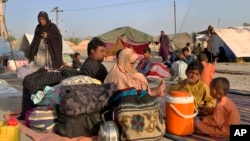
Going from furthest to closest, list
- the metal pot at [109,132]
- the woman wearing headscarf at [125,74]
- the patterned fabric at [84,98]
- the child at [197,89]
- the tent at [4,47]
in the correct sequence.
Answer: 1. the tent at [4,47]
2. the child at [197,89]
3. the woman wearing headscarf at [125,74]
4. the patterned fabric at [84,98]
5. the metal pot at [109,132]

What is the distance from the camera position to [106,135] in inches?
135

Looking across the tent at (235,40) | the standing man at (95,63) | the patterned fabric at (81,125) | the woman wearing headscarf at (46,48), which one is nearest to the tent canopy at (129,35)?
the tent at (235,40)

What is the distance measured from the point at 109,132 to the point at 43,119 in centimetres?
100

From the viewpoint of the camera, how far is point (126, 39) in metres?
20.9

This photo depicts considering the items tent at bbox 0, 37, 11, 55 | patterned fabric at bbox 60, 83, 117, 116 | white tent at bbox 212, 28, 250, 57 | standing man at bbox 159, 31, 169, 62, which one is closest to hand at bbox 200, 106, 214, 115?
patterned fabric at bbox 60, 83, 117, 116

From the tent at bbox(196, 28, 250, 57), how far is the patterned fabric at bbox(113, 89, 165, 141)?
12.5 meters

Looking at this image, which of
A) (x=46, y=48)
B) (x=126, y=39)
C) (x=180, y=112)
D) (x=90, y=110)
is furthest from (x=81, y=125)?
(x=126, y=39)

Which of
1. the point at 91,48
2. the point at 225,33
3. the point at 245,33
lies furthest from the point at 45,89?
the point at 245,33

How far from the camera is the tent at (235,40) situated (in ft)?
51.8

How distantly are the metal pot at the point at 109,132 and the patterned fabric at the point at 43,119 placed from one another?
81cm

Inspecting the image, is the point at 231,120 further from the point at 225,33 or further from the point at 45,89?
the point at 225,33

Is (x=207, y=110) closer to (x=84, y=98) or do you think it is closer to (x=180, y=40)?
(x=84, y=98)

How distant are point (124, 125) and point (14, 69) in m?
11.4

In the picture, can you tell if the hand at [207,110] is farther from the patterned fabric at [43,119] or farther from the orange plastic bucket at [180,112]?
the patterned fabric at [43,119]
